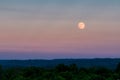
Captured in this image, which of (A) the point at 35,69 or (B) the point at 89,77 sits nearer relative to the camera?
(B) the point at 89,77

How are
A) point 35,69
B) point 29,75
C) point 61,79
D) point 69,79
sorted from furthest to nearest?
point 35,69, point 29,75, point 69,79, point 61,79

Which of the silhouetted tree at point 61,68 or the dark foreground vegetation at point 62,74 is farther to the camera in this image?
the silhouetted tree at point 61,68

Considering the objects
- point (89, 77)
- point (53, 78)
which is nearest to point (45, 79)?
point (53, 78)

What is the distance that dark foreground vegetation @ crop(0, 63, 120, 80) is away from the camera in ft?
252

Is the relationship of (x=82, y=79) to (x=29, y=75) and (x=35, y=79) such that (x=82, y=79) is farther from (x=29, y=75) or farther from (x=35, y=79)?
(x=29, y=75)

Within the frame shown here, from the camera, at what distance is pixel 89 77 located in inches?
2977

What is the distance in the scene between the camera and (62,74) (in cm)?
8169

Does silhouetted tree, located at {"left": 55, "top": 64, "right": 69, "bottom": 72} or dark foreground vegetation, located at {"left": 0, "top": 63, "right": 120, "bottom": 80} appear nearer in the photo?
dark foreground vegetation, located at {"left": 0, "top": 63, "right": 120, "bottom": 80}

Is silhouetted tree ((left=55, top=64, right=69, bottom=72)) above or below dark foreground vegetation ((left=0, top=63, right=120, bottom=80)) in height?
above

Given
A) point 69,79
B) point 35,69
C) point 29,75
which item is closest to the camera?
point 69,79

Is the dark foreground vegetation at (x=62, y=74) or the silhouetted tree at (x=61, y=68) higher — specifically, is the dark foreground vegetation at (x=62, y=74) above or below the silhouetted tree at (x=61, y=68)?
below

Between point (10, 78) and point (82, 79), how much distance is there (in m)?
11.8

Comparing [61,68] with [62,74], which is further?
[61,68]

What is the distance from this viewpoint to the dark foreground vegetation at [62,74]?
252 feet
